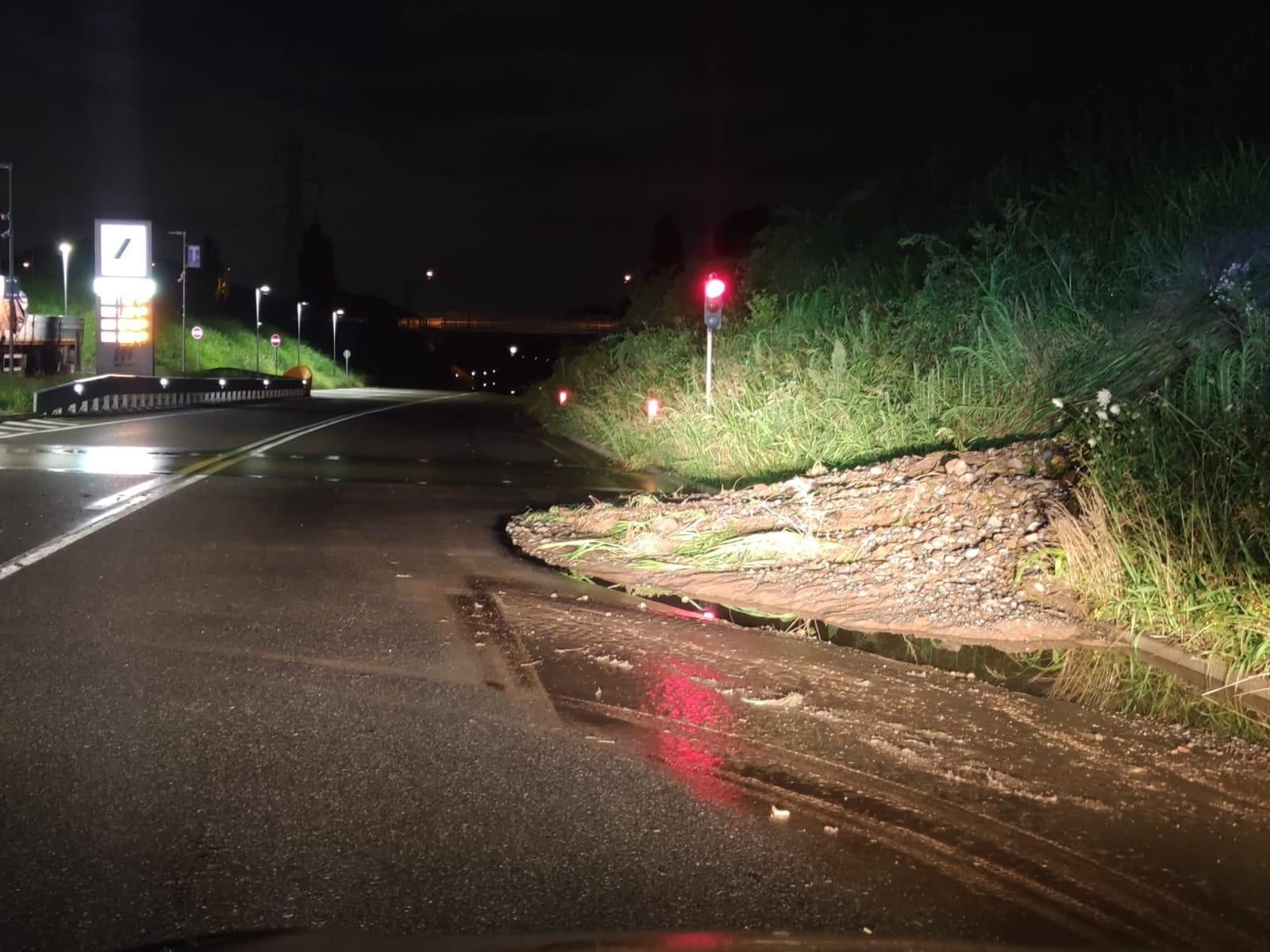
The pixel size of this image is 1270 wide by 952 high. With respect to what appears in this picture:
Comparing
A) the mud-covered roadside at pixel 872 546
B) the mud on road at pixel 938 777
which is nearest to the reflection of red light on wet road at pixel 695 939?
the mud on road at pixel 938 777

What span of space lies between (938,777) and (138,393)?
41361mm

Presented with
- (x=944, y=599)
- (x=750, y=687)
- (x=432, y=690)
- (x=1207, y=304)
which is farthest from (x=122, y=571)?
(x=1207, y=304)

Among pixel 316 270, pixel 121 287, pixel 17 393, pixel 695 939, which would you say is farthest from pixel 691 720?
pixel 316 270

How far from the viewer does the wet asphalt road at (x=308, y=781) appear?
4344 mm

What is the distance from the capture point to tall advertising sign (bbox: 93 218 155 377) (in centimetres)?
5516

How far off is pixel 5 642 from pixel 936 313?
14.8 metres

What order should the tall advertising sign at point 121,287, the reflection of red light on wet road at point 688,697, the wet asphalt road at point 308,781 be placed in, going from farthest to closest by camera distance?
the tall advertising sign at point 121,287
the reflection of red light on wet road at point 688,697
the wet asphalt road at point 308,781

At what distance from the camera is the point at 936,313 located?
63.7 ft

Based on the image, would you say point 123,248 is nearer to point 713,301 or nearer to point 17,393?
point 17,393

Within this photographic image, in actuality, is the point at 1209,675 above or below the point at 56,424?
below

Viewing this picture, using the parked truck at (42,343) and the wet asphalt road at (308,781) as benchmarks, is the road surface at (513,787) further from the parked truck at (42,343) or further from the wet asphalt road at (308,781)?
the parked truck at (42,343)

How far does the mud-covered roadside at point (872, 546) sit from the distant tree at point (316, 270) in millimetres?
138399

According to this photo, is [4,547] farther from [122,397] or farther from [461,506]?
[122,397]

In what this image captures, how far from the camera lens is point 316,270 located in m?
147
